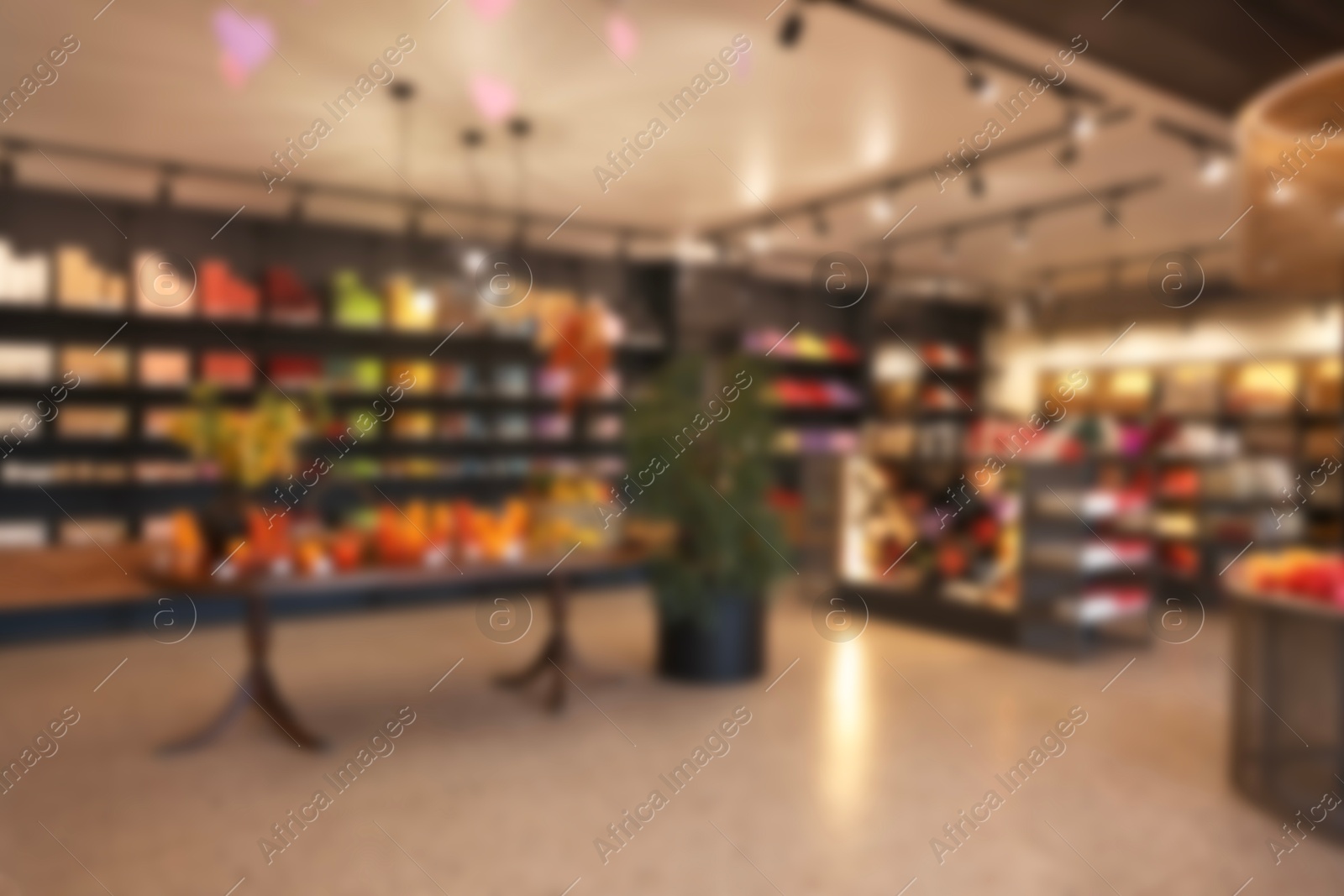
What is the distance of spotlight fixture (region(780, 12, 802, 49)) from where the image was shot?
3430 millimetres

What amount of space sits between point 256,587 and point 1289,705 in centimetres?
412

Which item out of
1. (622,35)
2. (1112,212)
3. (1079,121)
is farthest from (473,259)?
(1112,212)

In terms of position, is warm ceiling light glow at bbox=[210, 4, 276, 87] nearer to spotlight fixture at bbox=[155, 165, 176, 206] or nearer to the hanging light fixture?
spotlight fixture at bbox=[155, 165, 176, 206]

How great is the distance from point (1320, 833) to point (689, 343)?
6.51 meters

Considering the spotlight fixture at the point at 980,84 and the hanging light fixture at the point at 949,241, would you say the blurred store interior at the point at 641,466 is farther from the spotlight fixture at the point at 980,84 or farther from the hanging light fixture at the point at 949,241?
the hanging light fixture at the point at 949,241

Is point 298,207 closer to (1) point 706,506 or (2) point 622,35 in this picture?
(2) point 622,35

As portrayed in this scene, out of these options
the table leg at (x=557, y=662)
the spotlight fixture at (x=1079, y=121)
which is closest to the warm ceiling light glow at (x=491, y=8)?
the table leg at (x=557, y=662)

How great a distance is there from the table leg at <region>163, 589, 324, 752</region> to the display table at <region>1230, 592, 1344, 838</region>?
386 centimetres

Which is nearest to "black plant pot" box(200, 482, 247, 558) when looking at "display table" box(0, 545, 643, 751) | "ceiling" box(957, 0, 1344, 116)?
"display table" box(0, 545, 643, 751)

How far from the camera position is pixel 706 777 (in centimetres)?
357

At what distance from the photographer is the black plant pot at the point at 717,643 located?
4969 mm

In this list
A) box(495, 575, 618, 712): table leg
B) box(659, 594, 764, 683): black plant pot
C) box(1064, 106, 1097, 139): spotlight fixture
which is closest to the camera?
box(1064, 106, 1097, 139): spotlight fixture

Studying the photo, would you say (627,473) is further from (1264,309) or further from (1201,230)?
(1264,309)

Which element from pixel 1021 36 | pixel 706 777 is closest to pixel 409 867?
pixel 706 777
